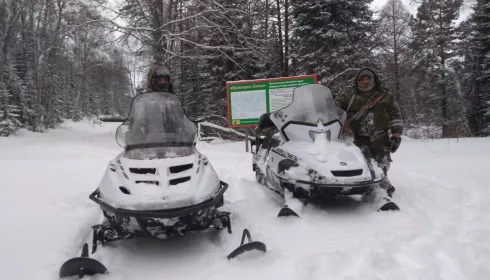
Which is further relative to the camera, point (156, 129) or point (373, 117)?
point (373, 117)

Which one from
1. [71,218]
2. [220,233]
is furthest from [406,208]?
[71,218]

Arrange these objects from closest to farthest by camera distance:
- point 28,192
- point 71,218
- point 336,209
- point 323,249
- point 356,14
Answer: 1. point 323,249
2. point 71,218
3. point 336,209
4. point 28,192
5. point 356,14

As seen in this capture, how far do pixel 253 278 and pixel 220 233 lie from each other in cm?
109

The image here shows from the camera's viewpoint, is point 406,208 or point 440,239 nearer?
point 440,239

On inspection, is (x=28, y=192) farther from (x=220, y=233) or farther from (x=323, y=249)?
(x=323, y=249)

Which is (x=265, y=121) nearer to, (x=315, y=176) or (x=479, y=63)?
(x=315, y=176)

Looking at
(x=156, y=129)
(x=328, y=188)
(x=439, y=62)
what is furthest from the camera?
(x=439, y=62)

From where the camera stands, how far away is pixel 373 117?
5.22 metres

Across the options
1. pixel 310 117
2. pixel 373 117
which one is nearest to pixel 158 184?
pixel 310 117

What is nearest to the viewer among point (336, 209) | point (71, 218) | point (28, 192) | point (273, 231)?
point (273, 231)

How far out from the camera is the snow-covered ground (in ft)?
8.83

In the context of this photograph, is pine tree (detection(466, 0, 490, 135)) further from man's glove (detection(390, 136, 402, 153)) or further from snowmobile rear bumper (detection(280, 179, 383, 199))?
snowmobile rear bumper (detection(280, 179, 383, 199))

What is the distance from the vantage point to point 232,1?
15906mm

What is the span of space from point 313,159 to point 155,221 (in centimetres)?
208
